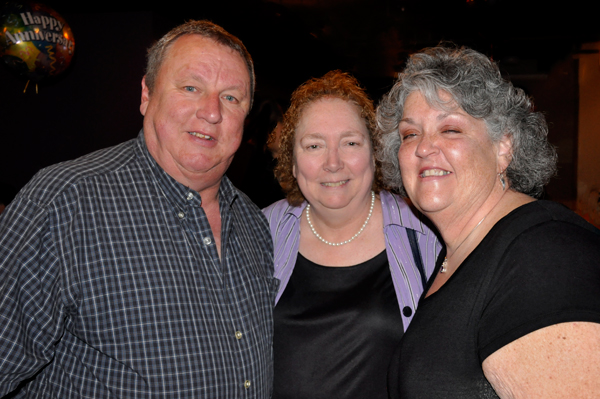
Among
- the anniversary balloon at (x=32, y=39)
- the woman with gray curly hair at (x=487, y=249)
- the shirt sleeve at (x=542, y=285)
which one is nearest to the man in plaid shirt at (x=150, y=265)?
the woman with gray curly hair at (x=487, y=249)

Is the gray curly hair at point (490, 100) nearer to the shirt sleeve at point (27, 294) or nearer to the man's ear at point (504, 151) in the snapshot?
the man's ear at point (504, 151)

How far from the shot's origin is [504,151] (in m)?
1.53

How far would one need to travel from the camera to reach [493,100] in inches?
58.4

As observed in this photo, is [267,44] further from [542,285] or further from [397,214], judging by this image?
[542,285]

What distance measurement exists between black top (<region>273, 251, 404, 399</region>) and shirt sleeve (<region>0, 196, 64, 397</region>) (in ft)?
3.21

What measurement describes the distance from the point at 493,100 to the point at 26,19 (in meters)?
4.31

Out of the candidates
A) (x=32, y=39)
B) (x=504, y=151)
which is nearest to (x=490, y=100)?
(x=504, y=151)

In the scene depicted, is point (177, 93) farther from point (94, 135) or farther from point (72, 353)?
point (94, 135)

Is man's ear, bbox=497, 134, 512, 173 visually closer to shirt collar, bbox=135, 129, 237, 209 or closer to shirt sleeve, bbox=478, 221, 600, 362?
shirt sleeve, bbox=478, 221, 600, 362

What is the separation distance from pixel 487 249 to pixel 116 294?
3.95ft

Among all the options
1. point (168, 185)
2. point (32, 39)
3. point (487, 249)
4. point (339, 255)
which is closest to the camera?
point (487, 249)

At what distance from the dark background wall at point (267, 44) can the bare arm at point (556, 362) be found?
4.68m

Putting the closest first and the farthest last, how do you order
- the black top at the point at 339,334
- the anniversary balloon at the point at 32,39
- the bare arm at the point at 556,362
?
1. the bare arm at the point at 556,362
2. the black top at the point at 339,334
3. the anniversary balloon at the point at 32,39

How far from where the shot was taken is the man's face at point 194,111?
5.90 feet
